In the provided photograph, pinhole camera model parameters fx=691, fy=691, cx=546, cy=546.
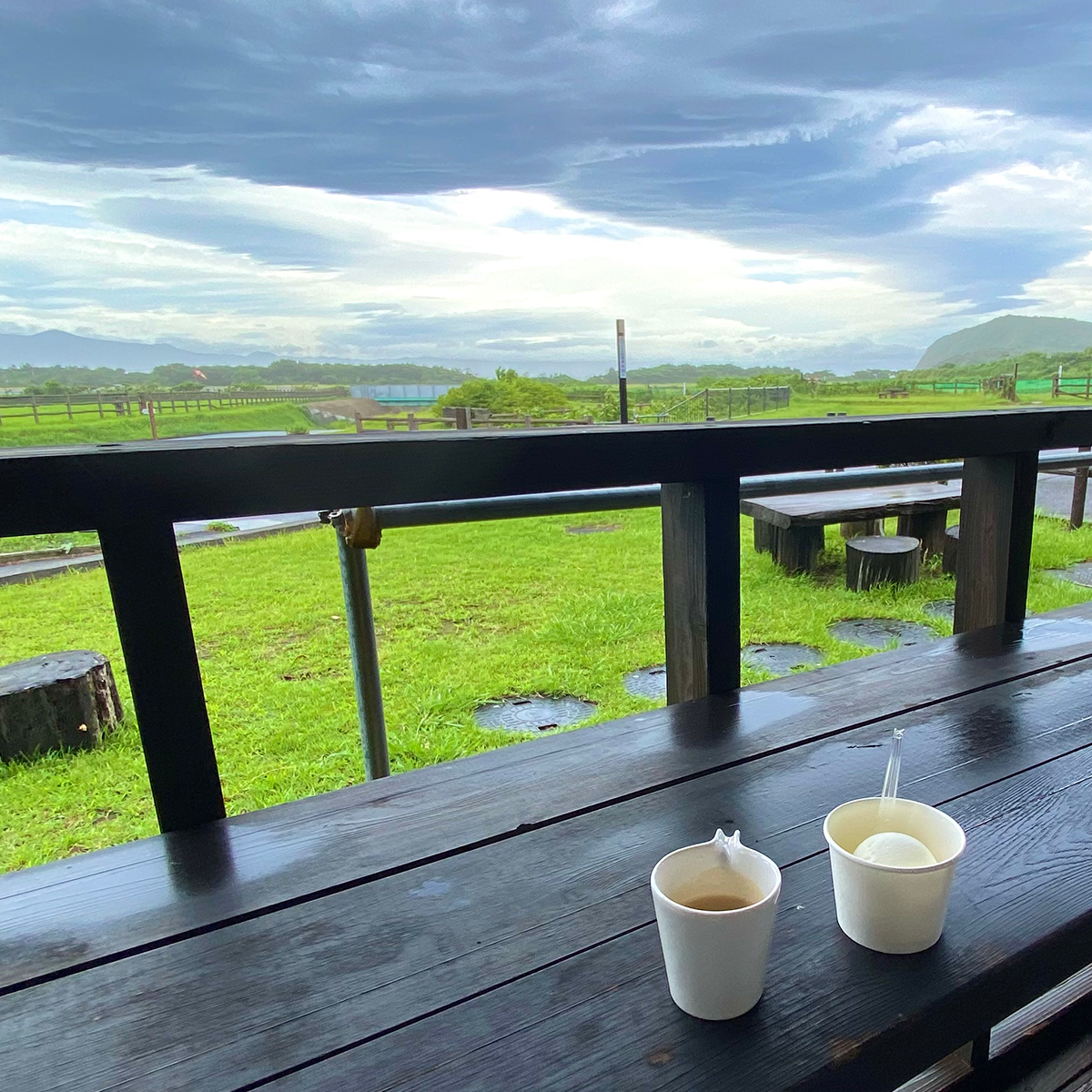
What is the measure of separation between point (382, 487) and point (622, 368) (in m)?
3.61

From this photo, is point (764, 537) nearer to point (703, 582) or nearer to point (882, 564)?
point (882, 564)

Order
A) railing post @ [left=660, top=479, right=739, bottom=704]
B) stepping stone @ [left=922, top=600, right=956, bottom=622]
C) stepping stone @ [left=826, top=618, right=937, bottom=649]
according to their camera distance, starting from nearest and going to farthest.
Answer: railing post @ [left=660, top=479, right=739, bottom=704] → stepping stone @ [left=826, top=618, right=937, bottom=649] → stepping stone @ [left=922, top=600, right=956, bottom=622]

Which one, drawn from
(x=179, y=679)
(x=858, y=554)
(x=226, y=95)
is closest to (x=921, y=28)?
(x=858, y=554)

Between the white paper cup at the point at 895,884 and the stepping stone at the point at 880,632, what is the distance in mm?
2612

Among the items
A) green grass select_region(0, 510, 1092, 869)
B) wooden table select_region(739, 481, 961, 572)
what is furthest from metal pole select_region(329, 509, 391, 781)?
wooden table select_region(739, 481, 961, 572)

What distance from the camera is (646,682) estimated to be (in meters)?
2.74

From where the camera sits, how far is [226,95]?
1177cm

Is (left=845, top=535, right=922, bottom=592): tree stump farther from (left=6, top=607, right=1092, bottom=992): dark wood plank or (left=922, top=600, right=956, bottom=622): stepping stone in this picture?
(left=6, top=607, right=1092, bottom=992): dark wood plank

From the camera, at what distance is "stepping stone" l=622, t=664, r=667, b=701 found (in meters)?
2.61

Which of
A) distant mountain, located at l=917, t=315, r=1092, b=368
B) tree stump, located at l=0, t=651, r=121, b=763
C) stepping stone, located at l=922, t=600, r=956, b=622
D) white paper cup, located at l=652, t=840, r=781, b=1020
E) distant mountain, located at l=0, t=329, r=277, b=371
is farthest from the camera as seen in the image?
distant mountain, located at l=917, t=315, r=1092, b=368

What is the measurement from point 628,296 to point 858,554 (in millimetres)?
9739

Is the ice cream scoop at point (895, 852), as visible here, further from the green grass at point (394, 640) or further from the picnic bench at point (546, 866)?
the green grass at point (394, 640)

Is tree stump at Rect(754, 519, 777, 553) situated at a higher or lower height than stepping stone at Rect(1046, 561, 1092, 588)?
higher

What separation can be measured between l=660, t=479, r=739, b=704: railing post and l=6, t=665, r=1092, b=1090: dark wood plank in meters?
0.26
